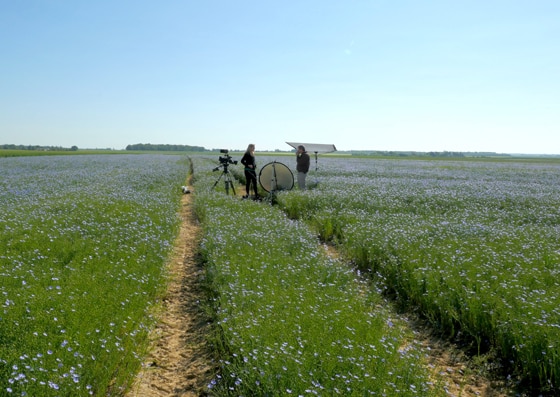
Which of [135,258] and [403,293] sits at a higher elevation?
[135,258]

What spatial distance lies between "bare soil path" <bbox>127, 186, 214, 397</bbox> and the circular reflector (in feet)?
36.7

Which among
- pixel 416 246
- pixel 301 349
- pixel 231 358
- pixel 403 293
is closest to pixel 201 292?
pixel 231 358

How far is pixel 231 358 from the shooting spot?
16.3 ft

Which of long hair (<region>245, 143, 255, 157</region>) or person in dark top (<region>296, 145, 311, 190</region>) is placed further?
person in dark top (<region>296, 145, 311, 190</region>)

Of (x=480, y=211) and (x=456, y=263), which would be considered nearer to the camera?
(x=456, y=263)

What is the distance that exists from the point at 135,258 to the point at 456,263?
6628mm

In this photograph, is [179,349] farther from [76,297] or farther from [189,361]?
[76,297]

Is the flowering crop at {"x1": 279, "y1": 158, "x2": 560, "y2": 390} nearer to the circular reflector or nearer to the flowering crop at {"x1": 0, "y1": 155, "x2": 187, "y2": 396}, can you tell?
the circular reflector

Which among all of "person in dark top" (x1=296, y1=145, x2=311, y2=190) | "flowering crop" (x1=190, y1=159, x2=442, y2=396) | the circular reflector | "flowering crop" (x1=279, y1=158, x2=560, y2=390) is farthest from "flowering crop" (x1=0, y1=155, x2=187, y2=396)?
"person in dark top" (x1=296, y1=145, x2=311, y2=190)

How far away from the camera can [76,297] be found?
5.83 metres

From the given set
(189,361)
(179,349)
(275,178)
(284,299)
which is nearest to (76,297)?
(179,349)

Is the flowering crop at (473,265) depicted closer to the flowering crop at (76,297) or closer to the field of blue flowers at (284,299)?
the field of blue flowers at (284,299)

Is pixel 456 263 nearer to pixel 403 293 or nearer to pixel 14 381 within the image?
pixel 403 293

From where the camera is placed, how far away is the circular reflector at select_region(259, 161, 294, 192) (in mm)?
19797
